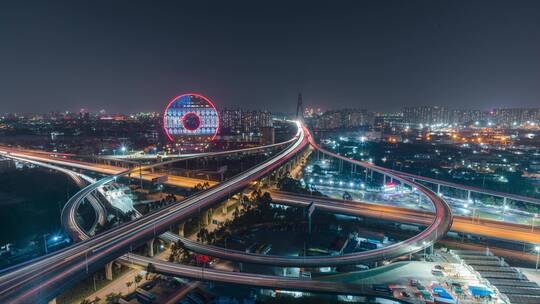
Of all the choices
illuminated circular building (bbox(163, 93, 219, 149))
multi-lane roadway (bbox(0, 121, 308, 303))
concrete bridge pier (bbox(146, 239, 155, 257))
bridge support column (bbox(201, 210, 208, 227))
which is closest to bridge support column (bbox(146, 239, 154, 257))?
concrete bridge pier (bbox(146, 239, 155, 257))

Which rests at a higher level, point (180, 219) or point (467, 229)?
point (180, 219)

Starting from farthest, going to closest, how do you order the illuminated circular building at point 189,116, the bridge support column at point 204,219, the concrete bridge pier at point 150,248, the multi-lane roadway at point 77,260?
the illuminated circular building at point 189,116, the bridge support column at point 204,219, the concrete bridge pier at point 150,248, the multi-lane roadway at point 77,260

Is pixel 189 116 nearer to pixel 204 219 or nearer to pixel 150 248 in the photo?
pixel 204 219

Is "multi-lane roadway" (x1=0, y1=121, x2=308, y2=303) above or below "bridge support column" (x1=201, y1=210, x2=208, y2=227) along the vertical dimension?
above

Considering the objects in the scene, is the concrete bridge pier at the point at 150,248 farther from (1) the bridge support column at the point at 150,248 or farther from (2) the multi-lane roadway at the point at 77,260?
(2) the multi-lane roadway at the point at 77,260

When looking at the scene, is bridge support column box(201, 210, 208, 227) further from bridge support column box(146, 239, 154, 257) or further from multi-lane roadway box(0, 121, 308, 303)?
bridge support column box(146, 239, 154, 257)

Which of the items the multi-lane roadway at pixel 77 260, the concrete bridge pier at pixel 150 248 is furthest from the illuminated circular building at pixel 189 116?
the concrete bridge pier at pixel 150 248

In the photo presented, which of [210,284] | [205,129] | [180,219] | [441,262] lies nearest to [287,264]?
[210,284]

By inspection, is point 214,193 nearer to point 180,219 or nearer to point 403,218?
point 180,219
